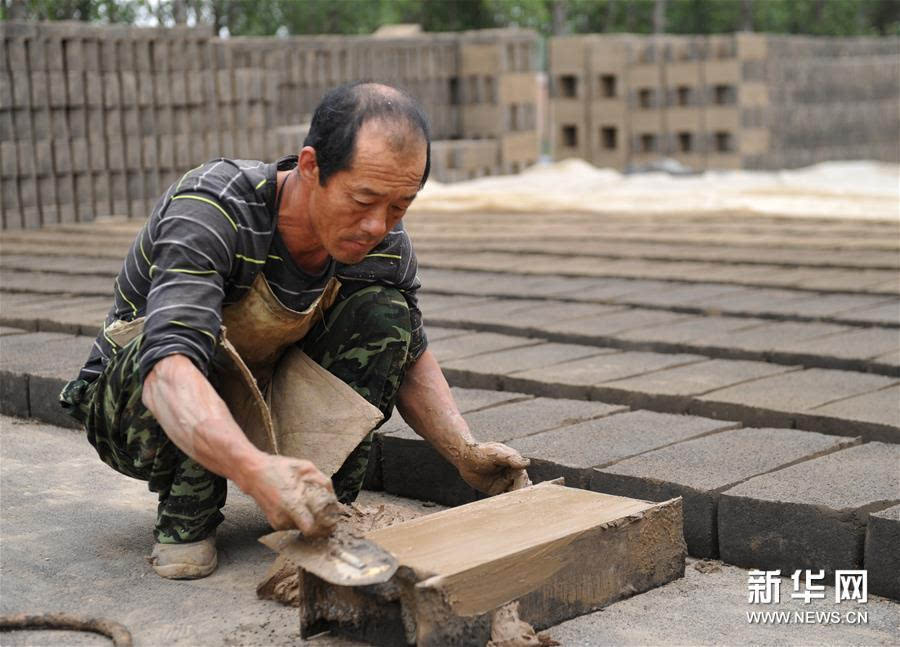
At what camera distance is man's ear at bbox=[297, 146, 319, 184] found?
2.28 meters

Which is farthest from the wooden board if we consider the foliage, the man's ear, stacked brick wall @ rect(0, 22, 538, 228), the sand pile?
the foliage

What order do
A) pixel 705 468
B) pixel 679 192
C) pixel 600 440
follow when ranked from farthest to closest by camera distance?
1. pixel 679 192
2. pixel 600 440
3. pixel 705 468

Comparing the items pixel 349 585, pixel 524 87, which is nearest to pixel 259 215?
pixel 349 585

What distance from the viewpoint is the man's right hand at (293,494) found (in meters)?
1.99

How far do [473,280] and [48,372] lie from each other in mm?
2721

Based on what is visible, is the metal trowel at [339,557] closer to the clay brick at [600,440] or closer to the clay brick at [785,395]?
the clay brick at [600,440]

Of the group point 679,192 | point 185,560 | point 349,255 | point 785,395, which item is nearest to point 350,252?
point 349,255

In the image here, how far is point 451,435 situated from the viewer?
2.71 meters

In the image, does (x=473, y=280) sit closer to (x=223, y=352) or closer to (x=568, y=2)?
(x=223, y=352)

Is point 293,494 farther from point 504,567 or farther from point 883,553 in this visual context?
point 883,553

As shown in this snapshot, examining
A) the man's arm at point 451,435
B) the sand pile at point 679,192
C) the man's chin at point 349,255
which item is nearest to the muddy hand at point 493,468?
the man's arm at point 451,435

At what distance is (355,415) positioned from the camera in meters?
2.57

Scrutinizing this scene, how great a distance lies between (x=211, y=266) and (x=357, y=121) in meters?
0.38

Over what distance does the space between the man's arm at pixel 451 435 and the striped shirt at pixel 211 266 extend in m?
0.10
